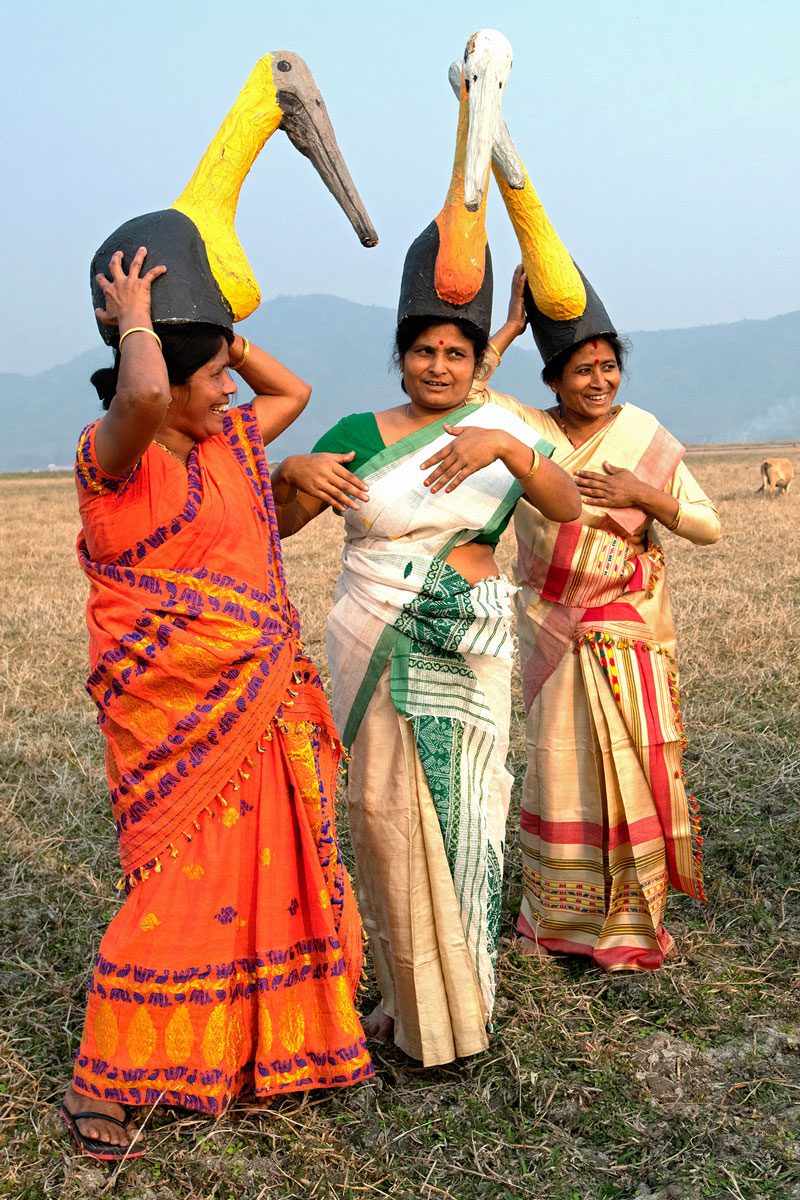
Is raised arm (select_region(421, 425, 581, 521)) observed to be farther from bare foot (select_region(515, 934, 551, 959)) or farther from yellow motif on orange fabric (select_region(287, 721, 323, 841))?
bare foot (select_region(515, 934, 551, 959))

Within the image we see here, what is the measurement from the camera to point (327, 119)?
302 cm

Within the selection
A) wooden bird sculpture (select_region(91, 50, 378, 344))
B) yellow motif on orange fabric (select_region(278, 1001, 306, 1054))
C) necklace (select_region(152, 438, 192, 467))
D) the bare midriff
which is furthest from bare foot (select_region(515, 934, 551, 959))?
wooden bird sculpture (select_region(91, 50, 378, 344))

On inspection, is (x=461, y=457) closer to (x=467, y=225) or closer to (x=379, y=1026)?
(x=467, y=225)

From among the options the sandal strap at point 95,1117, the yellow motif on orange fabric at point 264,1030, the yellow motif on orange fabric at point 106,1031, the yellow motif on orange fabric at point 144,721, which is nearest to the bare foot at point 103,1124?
the sandal strap at point 95,1117

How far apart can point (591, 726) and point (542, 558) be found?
2.09ft

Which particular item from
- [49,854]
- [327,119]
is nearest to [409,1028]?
[49,854]

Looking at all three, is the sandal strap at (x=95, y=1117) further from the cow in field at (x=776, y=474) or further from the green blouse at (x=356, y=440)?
the cow in field at (x=776, y=474)

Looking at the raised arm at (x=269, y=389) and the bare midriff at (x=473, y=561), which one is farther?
the bare midriff at (x=473, y=561)

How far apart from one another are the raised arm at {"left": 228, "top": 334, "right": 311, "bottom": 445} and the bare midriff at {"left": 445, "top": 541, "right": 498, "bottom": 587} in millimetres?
650

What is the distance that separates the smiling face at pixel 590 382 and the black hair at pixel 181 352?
4.71 feet

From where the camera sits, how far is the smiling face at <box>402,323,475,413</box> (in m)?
3.23

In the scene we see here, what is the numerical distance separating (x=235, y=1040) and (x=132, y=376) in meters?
1.75

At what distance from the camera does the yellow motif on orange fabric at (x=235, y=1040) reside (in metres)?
2.91

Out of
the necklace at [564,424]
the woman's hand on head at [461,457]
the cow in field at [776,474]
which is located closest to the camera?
the woman's hand on head at [461,457]
